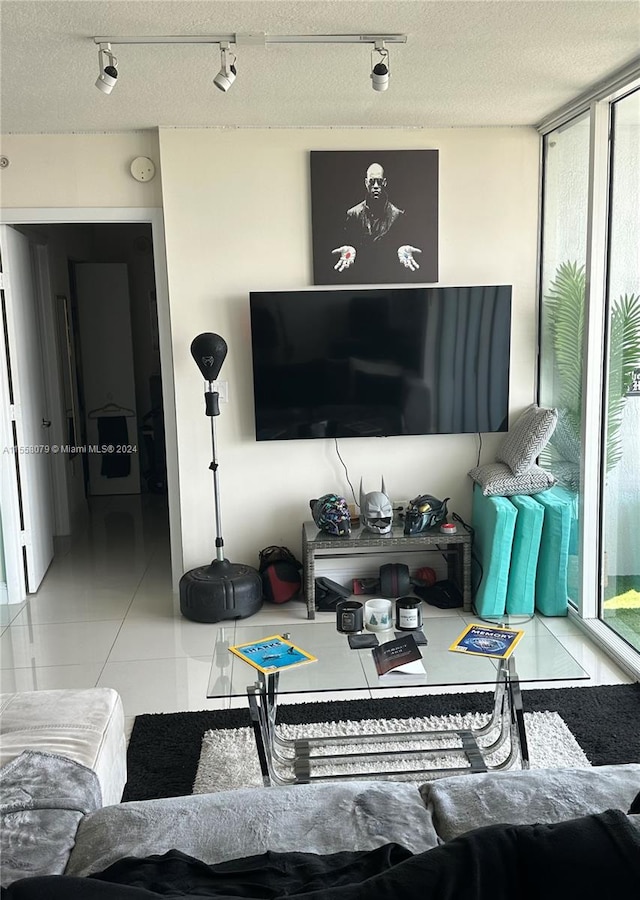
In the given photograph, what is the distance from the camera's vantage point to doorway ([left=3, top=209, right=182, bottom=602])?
246 inches

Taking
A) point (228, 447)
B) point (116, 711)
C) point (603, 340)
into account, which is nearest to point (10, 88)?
point (228, 447)

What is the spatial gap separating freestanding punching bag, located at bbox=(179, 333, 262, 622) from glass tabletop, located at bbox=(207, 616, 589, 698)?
1.22m

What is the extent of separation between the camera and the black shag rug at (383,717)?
2.92 metres

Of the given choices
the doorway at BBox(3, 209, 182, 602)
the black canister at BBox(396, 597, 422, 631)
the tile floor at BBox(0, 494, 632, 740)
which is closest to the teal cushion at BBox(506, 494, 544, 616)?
the tile floor at BBox(0, 494, 632, 740)

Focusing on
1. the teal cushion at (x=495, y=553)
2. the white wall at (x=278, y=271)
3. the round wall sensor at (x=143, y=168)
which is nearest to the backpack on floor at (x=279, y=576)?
the white wall at (x=278, y=271)

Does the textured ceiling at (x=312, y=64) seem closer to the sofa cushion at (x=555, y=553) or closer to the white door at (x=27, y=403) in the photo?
the white door at (x=27, y=403)

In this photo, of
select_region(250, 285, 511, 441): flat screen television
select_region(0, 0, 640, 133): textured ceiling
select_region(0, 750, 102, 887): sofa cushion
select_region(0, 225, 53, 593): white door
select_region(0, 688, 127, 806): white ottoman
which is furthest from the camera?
select_region(0, 225, 53, 593): white door

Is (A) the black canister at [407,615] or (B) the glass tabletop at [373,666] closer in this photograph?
(B) the glass tabletop at [373,666]

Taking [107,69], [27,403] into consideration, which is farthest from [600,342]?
[27,403]

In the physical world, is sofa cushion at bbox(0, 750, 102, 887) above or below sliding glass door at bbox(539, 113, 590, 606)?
below

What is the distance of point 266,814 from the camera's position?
180 cm

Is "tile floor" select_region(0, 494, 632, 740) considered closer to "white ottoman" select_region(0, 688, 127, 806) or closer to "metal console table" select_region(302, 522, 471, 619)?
"metal console table" select_region(302, 522, 471, 619)

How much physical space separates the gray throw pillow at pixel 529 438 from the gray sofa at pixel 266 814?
2.55m

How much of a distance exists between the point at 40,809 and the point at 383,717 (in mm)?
1690
